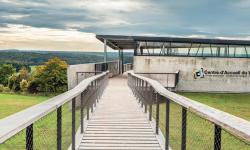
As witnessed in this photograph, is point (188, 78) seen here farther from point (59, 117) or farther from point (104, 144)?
point (59, 117)

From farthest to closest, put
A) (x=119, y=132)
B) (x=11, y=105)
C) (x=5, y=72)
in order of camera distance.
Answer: (x=5, y=72)
(x=11, y=105)
(x=119, y=132)

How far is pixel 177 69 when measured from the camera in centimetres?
2864

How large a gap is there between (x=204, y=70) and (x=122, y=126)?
70.8 ft

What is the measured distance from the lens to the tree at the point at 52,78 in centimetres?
6988

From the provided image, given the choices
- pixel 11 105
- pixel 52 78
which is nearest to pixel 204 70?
pixel 11 105

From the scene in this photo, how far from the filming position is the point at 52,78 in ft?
229

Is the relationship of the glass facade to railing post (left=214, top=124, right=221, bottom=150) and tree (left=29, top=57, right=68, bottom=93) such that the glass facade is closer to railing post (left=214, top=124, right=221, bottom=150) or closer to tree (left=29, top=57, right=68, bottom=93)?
railing post (left=214, top=124, right=221, bottom=150)

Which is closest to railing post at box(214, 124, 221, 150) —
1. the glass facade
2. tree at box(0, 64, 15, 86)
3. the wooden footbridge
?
the wooden footbridge

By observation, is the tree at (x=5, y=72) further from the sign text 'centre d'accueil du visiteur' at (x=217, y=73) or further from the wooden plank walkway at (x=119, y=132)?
the wooden plank walkway at (x=119, y=132)

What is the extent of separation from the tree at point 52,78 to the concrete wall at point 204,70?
42897 millimetres

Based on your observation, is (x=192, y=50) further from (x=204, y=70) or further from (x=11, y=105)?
(x=11, y=105)

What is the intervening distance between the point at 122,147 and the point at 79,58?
402 ft

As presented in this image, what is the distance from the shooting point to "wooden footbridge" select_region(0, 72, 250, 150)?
3148 millimetres

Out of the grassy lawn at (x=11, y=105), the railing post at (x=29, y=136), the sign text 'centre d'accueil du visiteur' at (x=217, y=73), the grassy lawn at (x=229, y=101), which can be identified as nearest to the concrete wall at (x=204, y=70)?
the sign text 'centre d'accueil du visiteur' at (x=217, y=73)
